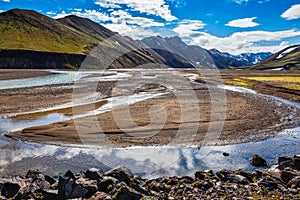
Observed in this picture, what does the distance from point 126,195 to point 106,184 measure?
214cm

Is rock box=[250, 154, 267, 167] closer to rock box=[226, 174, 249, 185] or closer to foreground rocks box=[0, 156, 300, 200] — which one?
foreground rocks box=[0, 156, 300, 200]

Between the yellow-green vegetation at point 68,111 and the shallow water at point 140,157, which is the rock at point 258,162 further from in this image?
the yellow-green vegetation at point 68,111

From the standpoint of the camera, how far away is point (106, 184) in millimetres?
13641

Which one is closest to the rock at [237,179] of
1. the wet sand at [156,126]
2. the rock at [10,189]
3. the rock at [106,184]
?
the rock at [106,184]

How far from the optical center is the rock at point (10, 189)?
45.2 ft

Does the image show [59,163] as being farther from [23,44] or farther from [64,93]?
[23,44]

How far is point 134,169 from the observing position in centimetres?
1931

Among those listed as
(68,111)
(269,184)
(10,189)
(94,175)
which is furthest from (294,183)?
(68,111)

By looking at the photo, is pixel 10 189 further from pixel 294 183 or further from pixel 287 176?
pixel 287 176

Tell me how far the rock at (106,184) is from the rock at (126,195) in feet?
4.77

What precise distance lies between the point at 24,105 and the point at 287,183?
124 ft

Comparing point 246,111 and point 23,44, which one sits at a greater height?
point 23,44

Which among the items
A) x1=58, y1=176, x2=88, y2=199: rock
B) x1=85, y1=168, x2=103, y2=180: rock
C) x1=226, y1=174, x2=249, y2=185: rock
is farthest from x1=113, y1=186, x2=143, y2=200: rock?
x1=226, y1=174, x2=249, y2=185: rock

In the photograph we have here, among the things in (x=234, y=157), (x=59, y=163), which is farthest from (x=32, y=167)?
(x=234, y=157)
